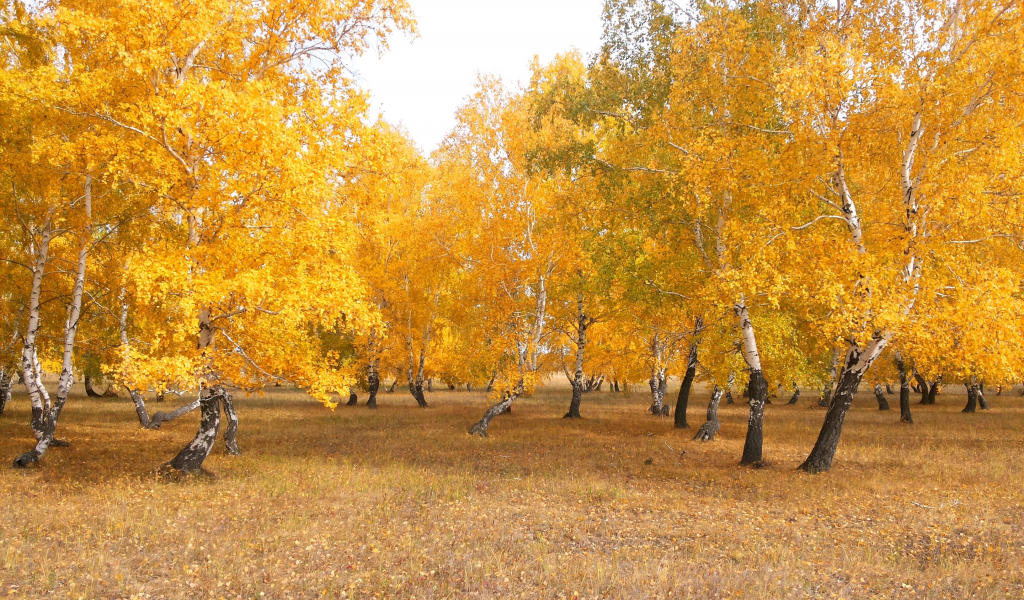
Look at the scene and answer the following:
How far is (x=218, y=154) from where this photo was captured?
12.1 metres

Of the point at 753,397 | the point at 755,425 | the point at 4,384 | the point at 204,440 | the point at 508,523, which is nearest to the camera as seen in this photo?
the point at 508,523

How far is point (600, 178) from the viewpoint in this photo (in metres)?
18.4

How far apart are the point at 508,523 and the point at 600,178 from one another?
12009 mm

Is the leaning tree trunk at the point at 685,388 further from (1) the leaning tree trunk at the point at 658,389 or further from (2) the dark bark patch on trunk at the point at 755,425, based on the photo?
(2) the dark bark patch on trunk at the point at 755,425

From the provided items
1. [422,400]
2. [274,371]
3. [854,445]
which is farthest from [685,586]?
[422,400]

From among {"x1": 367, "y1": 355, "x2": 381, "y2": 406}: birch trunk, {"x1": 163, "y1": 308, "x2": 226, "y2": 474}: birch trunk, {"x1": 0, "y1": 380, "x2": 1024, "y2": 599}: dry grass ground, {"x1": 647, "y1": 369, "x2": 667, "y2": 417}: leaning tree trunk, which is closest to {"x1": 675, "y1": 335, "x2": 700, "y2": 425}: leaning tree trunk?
{"x1": 647, "y1": 369, "x2": 667, "y2": 417}: leaning tree trunk

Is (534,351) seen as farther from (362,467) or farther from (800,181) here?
(800,181)

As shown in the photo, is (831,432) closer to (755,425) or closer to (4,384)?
(755,425)

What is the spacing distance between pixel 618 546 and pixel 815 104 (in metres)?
10.7

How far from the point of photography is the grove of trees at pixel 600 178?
11.2 m

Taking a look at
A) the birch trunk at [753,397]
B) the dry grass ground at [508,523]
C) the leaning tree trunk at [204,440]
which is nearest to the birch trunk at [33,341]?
the dry grass ground at [508,523]

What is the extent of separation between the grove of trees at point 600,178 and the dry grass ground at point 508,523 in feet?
7.22

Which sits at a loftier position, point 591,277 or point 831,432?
point 591,277

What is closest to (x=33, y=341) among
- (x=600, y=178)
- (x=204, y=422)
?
(x=204, y=422)
